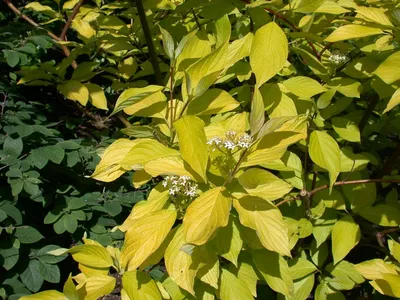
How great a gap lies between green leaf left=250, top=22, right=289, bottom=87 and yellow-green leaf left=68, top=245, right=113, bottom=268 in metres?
0.58

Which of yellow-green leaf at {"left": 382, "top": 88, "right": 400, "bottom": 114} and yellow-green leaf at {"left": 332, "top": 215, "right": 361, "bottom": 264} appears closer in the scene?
yellow-green leaf at {"left": 382, "top": 88, "right": 400, "bottom": 114}

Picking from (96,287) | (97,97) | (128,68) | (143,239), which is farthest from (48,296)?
(128,68)

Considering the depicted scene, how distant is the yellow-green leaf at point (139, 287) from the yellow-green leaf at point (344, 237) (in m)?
0.53

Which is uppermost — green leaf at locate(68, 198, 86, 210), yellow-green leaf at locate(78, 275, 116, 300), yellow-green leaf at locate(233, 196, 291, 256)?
yellow-green leaf at locate(233, 196, 291, 256)

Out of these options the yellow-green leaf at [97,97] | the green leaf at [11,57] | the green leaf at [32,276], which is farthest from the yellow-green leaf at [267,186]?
the green leaf at [11,57]

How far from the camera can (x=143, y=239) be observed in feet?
3.06

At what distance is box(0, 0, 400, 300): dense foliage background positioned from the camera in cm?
94

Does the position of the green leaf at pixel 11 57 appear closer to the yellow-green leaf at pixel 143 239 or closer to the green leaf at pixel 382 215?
the yellow-green leaf at pixel 143 239

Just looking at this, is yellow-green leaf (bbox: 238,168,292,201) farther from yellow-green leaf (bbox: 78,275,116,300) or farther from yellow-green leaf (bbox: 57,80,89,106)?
yellow-green leaf (bbox: 57,80,89,106)

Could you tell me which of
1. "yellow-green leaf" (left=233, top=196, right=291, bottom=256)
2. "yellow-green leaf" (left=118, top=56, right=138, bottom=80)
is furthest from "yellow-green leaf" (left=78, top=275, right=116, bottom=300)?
"yellow-green leaf" (left=118, top=56, right=138, bottom=80)

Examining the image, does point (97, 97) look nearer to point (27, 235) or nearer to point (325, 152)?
point (27, 235)

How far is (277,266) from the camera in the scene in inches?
43.4

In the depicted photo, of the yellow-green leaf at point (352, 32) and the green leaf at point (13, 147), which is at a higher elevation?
the yellow-green leaf at point (352, 32)

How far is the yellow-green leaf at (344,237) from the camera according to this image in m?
1.27
